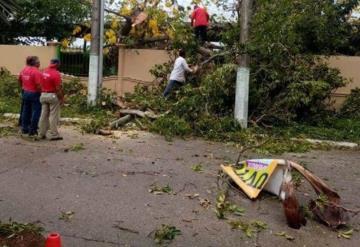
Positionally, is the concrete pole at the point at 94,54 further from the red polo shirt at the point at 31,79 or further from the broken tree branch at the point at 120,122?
A: the red polo shirt at the point at 31,79

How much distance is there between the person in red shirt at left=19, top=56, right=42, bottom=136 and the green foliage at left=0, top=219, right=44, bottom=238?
5268 millimetres

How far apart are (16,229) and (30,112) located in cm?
591

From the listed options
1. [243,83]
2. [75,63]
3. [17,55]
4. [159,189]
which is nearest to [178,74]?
[243,83]

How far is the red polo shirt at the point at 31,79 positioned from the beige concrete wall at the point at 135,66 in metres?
5.83

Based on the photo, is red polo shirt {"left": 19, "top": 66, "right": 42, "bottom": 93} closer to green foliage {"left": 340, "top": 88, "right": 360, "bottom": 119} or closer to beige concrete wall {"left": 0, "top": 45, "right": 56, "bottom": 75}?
beige concrete wall {"left": 0, "top": 45, "right": 56, "bottom": 75}

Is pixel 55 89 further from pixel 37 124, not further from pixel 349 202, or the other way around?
pixel 349 202

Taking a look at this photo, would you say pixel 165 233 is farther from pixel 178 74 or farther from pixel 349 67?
pixel 349 67

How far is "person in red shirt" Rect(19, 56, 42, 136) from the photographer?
10.5m

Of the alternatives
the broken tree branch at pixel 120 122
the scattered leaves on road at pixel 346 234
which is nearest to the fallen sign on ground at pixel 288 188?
the scattered leaves on road at pixel 346 234

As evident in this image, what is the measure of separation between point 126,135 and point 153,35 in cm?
647

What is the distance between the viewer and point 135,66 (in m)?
16.5

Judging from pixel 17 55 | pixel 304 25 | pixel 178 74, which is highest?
pixel 304 25

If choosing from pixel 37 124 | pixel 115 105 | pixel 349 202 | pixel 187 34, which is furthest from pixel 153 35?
pixel 349 202

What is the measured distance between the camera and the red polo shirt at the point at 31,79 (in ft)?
34.2
